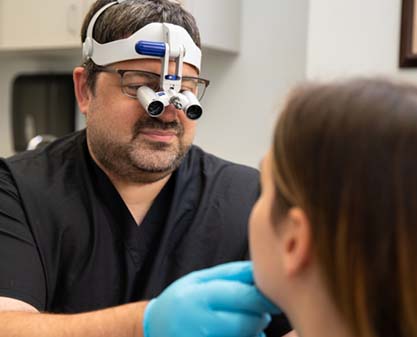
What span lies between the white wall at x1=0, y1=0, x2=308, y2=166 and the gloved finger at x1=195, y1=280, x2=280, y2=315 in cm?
131

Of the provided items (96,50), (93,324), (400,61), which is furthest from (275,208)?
(400,61)

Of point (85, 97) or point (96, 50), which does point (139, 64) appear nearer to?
point (96, 50)

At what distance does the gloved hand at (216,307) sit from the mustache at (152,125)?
0.49 meters

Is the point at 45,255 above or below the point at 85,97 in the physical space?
below

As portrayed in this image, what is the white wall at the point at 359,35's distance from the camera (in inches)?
67.6

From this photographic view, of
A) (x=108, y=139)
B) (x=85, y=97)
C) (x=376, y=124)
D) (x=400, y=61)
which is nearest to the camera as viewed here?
(x=376, y=124)

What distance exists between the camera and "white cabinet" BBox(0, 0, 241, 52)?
2.08 m

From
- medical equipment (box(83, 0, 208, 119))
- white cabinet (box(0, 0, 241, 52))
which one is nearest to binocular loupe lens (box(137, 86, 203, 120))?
medical equipment (box(83, 0, 208, 119))

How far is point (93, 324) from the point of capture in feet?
3.33

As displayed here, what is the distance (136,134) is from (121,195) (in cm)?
14

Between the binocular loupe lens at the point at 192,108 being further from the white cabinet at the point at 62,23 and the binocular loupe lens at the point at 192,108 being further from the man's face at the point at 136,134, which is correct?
the white cabinet at the point at 62,23

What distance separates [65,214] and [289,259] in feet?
2.29

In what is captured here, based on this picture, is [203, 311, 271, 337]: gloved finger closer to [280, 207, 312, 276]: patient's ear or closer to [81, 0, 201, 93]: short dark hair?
[280, 207, 312, 276]: patient's ear

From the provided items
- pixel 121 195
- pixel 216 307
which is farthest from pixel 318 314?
pixel 121 195
